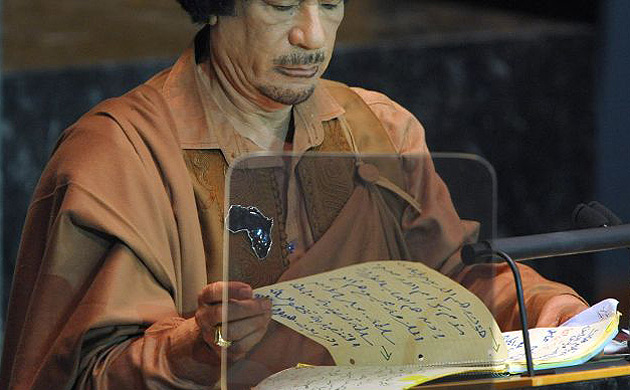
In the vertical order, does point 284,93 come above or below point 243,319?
above

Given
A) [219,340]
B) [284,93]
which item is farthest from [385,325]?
[284,93]

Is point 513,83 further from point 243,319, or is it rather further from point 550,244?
point 243,319

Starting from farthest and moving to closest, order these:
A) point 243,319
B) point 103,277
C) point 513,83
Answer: point 513,83
point 103,277
point 243,319

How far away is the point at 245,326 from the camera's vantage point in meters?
1.99

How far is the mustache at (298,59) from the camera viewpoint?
7.79 ft

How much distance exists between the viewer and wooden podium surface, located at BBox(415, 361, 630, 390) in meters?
2.05

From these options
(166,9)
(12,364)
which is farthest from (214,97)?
(166,9)

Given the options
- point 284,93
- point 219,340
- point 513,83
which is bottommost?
point 513,83

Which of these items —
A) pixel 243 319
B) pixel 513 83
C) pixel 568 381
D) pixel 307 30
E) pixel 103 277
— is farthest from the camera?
pixel 513 83

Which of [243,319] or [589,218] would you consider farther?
[589,218]

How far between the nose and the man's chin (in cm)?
6

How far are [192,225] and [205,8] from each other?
286mm

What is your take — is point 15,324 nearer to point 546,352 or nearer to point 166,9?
point 546,352

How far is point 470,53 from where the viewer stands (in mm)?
4527
